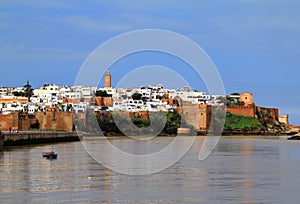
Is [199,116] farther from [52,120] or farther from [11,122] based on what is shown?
[11,122]

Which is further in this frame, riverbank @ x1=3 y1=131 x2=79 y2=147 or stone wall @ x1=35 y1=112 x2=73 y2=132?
stone wall @ x1=35 y1=112 x2=73 y2=132

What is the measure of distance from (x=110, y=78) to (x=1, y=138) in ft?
287

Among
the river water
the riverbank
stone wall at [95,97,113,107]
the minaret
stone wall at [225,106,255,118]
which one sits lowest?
the river water

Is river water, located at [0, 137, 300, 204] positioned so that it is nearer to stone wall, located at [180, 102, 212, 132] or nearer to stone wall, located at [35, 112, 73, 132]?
stone wall, located at [35, 112, 73, 132]

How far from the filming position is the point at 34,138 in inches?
2036

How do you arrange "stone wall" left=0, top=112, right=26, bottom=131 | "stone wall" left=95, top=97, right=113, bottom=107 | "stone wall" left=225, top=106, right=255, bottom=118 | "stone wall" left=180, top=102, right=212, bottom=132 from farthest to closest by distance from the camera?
"stone wall" left=225, top=106, right=255, bottom=118, "stone wall" left=95, top=97, right=113, bottom=107, "stone wall" left=180, top=102, right=212, bottom=132, "stone wall" left=0, top=112, right=26, bottom=131

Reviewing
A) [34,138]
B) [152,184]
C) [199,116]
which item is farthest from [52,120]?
[152,184]

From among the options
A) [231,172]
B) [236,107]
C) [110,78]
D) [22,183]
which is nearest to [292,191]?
[231,172]

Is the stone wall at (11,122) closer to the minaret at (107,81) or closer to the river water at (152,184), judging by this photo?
the river water at (152,184)

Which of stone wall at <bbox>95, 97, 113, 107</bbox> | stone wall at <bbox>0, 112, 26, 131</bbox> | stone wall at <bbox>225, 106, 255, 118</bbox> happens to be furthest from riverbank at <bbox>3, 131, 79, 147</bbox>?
stone wall at <bbox>225, 106, 255, 118</bbox>

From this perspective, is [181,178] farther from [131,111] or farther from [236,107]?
[236,107]

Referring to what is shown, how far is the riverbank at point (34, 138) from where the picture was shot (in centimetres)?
4560

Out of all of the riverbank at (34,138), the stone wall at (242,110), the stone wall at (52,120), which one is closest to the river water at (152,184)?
the riverbank at (34,138)

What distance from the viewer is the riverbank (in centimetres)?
4560
